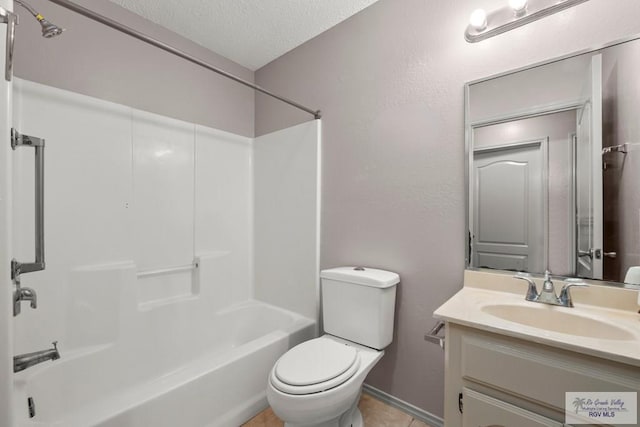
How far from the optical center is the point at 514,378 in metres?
0.89

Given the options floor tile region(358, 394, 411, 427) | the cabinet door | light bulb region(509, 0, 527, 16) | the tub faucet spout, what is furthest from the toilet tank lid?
light bulb region(509, 0, 527, 16)

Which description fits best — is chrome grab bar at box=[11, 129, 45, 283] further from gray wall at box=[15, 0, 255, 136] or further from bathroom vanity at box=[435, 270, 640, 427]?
bathroom vanity at box=[435, 270, 640, 427]

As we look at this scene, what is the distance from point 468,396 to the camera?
38.7 inches

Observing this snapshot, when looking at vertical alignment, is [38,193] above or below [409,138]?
below

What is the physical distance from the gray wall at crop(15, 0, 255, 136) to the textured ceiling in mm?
122

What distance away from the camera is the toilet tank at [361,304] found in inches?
61.1

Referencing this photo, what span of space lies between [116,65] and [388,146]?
5.91 feet

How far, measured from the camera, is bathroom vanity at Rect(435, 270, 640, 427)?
782 mm

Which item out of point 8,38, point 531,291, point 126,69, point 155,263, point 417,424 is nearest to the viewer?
point 8,38

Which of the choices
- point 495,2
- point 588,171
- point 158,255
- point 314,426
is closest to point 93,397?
point 158,255

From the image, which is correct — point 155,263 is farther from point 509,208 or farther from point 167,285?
point 509,208

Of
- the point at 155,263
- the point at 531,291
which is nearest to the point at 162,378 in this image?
the point at 155,263

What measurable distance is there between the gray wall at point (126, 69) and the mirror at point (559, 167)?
187cm

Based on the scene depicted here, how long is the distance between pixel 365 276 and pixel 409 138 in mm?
828
